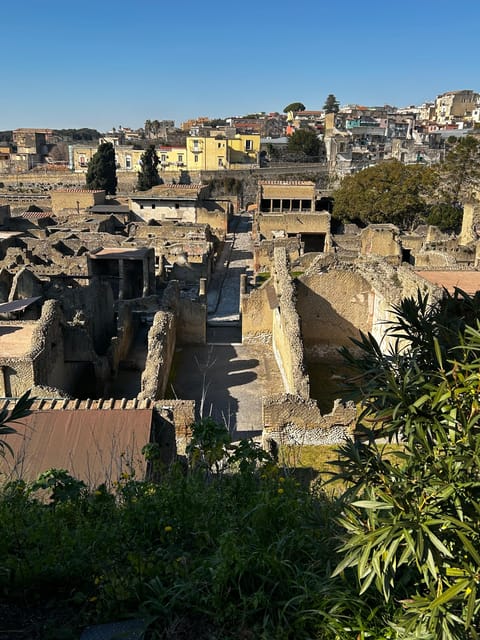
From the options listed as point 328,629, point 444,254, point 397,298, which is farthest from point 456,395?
point 444,254

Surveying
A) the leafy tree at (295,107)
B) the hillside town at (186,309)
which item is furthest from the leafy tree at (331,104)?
the hillside town at (186,309)

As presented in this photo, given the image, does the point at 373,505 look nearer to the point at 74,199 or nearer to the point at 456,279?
the point at 456,279

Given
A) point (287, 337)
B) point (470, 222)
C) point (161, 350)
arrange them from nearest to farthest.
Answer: point (161, 350), point (287, 337), point (470, 222)

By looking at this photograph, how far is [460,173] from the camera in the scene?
41.1 meters

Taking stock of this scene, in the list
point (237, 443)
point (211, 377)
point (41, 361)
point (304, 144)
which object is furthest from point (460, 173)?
point (304, 144)

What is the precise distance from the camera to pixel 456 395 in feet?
12.3

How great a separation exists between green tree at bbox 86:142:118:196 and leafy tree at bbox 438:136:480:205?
1261 inches

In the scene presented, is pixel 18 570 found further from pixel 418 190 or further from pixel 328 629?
pixel 418 190

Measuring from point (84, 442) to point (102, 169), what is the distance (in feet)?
168

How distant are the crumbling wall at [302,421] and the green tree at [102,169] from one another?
4852 centimetres

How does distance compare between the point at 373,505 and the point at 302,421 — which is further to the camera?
the point at 302,421

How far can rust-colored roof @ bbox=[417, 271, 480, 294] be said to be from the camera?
17469 mm

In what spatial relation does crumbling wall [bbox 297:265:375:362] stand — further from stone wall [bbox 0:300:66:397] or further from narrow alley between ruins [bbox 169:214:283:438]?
stone wall [bbox 0:300:66:397]

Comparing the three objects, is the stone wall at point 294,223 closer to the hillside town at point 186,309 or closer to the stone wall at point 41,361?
the hillside town at point 186,309
